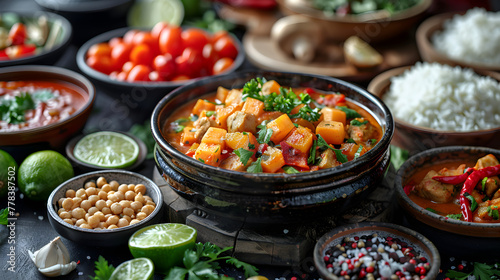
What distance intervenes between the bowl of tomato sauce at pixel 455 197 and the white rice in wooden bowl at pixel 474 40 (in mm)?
1640

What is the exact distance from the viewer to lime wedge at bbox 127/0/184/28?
553 cm

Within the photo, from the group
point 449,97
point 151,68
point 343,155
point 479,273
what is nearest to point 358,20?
point 449,97

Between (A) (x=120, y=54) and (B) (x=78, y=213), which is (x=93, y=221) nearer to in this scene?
(B) (x=78, y=213)

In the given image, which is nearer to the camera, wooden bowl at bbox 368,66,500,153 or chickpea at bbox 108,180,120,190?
chickpea at bbox 108,180,120,190

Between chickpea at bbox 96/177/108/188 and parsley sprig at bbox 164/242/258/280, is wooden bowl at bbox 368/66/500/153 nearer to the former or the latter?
parsley sprig at bbox 164/242/258/280

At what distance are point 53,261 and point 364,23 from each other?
3.34m

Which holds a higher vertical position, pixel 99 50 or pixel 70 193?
pixel 99 50

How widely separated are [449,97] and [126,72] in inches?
100

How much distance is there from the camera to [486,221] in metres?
2.74

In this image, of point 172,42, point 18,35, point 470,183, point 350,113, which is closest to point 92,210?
point 350,113

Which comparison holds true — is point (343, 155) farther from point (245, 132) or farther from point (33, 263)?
point (33, 263)

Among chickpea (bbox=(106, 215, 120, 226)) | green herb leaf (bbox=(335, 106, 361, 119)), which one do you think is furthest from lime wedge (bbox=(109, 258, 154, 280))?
green herb leaf (bbox=(335, 106, 361, 119))

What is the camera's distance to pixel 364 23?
Answer: 470 cm

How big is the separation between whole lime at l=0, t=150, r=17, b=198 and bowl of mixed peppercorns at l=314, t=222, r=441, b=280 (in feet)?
6.63
